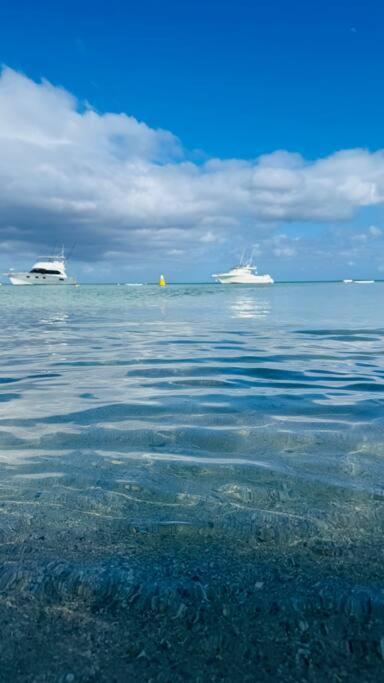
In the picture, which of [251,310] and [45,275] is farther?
[45,275]

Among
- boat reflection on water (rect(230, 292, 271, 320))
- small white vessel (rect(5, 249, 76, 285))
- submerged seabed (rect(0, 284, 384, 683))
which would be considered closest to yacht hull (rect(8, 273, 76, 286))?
small white vessel (rect(5, 249, 76, 285))

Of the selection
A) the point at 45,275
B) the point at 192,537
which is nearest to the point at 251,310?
the point at 192,537

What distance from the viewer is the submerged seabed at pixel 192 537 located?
5.50 ft

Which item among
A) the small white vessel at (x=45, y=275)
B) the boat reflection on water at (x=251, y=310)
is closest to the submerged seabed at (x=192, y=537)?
the boat reflection on water at (x=251, y=310)

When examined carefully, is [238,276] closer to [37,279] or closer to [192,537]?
[37,279]

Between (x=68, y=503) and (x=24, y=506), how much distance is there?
0.28m

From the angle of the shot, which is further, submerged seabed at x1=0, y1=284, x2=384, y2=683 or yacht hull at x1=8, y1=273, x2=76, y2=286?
yacht hull at x1=8, y1=273, x2=76, y2=286

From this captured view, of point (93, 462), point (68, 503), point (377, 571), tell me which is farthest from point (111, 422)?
point (377, 571)

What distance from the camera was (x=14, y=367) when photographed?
859 cm

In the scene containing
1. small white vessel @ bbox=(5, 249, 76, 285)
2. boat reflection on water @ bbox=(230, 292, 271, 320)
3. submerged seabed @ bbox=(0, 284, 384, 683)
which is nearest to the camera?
submerged seabed @ bbox=(0, 284, 384, 683)

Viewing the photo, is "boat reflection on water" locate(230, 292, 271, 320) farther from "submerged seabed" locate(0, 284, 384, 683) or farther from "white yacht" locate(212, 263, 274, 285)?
"white yacht" locate(212, 263, 274, 285)

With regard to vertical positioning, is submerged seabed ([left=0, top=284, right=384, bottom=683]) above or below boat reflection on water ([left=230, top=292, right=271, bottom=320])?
below

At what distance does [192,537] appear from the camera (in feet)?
8.17

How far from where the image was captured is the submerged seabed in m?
1.68
